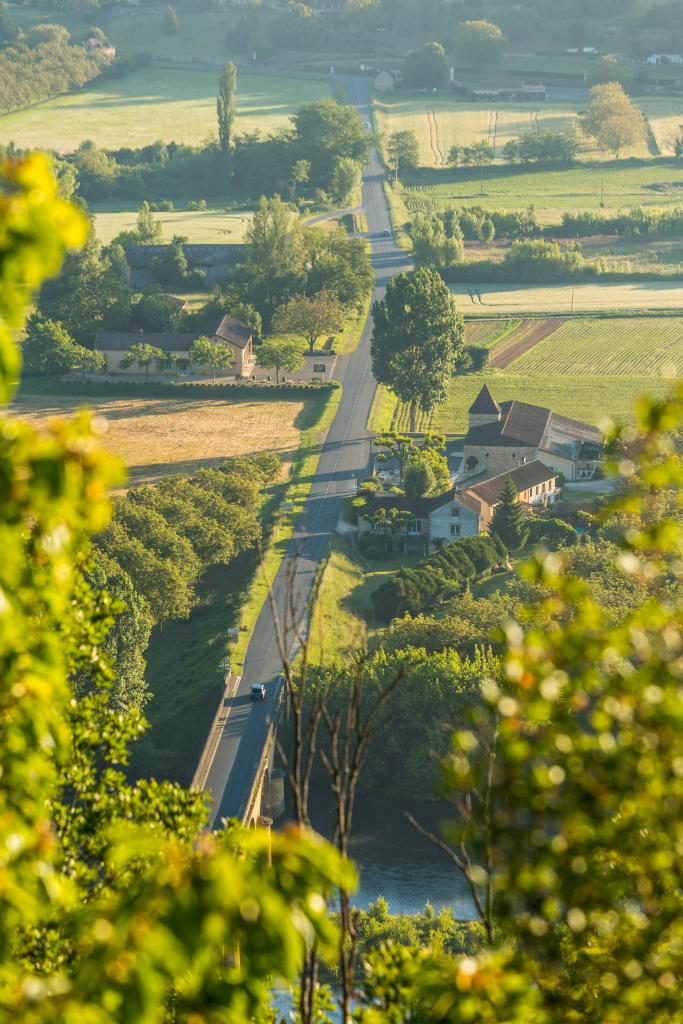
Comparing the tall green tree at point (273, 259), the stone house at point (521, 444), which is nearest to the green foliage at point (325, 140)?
the tall green tree at point (273, 259)

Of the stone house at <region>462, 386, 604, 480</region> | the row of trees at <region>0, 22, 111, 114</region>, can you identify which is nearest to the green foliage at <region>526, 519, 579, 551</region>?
the stone house at <region>462, 386, 604, 480</region>

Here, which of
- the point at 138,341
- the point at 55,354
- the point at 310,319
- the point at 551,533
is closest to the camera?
the point at 551,533

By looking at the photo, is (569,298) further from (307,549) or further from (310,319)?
(307,549)

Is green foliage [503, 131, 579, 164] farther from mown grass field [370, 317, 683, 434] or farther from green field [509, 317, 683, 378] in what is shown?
green field [509, 317, 683, 378]

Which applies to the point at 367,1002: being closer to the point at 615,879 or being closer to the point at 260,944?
the point at 615,879

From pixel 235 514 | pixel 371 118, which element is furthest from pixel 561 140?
pixel 235 514

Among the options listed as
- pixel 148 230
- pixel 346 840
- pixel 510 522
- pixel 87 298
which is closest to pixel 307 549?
pixel 510 522
